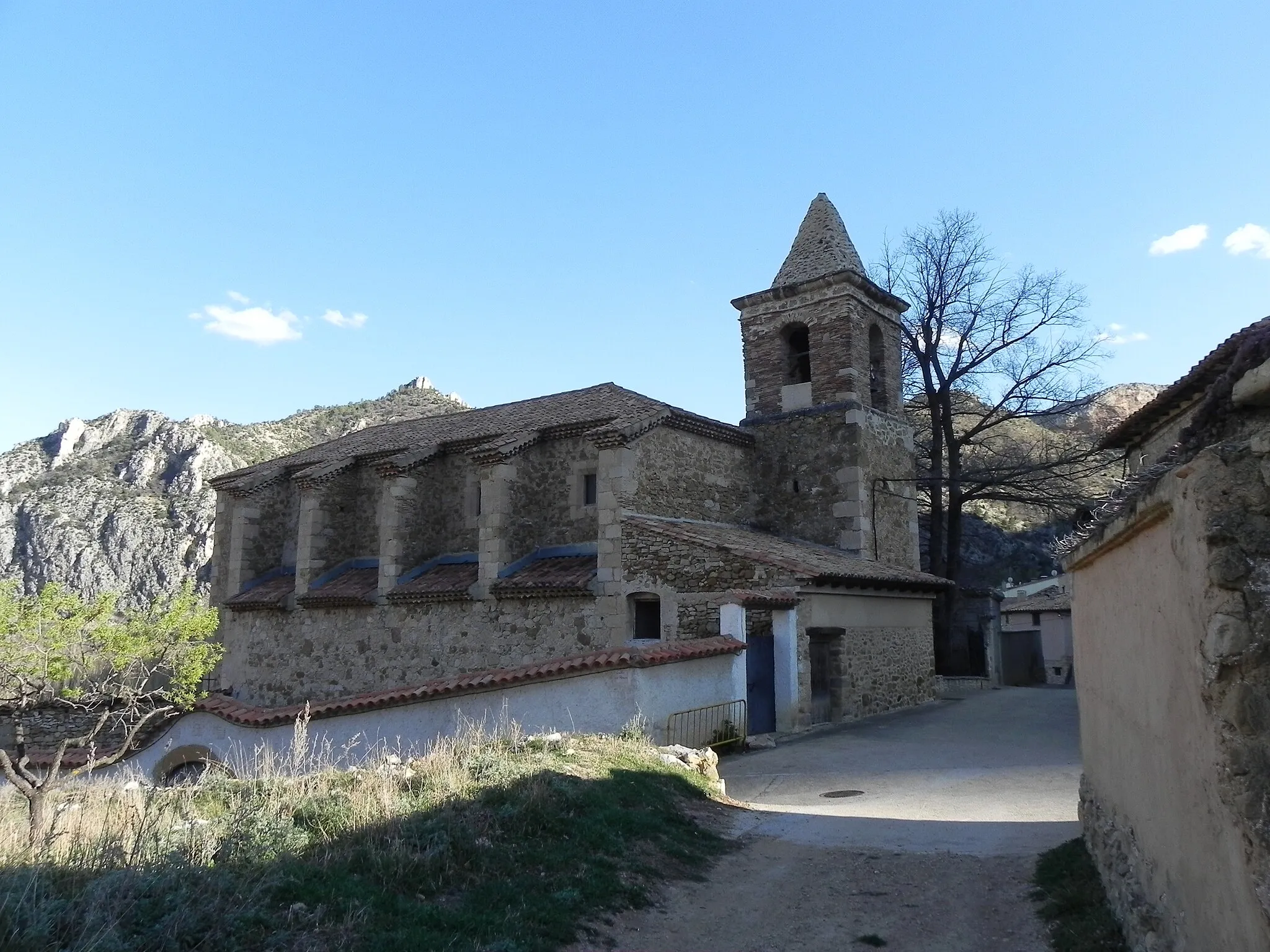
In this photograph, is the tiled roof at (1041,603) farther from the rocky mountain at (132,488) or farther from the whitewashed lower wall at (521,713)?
the rocky mountain at (132,488)

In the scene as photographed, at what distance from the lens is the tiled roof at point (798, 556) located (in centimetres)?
1523

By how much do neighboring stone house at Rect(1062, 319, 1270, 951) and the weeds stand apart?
125mm

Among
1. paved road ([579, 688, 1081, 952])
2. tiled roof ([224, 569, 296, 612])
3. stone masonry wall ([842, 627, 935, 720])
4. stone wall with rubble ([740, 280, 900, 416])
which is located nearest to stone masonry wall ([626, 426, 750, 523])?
stone wall with rubble ([740, 280, 900, 416])

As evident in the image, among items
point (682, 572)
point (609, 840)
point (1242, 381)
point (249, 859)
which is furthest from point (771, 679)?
point (1242, 381)

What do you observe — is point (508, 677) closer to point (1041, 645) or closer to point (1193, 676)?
point (1193, 676)

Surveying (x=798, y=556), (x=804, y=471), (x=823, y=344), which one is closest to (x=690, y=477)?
(x=804, y=471)

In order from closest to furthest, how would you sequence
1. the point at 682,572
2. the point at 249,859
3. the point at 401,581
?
the point at 249,859
the point at 682,572
the point at 401,581

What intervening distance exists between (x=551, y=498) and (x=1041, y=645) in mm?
20075

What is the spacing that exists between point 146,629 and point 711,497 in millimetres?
11143

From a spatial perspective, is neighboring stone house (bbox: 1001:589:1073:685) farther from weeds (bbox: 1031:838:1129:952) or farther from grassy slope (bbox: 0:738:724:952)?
grassy slope (bbox: 0:738:724:952)

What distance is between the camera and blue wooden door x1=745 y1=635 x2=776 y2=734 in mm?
14281

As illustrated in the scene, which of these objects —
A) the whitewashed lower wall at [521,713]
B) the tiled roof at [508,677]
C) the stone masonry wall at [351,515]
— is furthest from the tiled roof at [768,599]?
the stone masonry wall at [351,515]

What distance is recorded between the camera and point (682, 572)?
1576cm

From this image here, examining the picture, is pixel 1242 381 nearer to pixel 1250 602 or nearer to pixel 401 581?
pixel 1250 602
